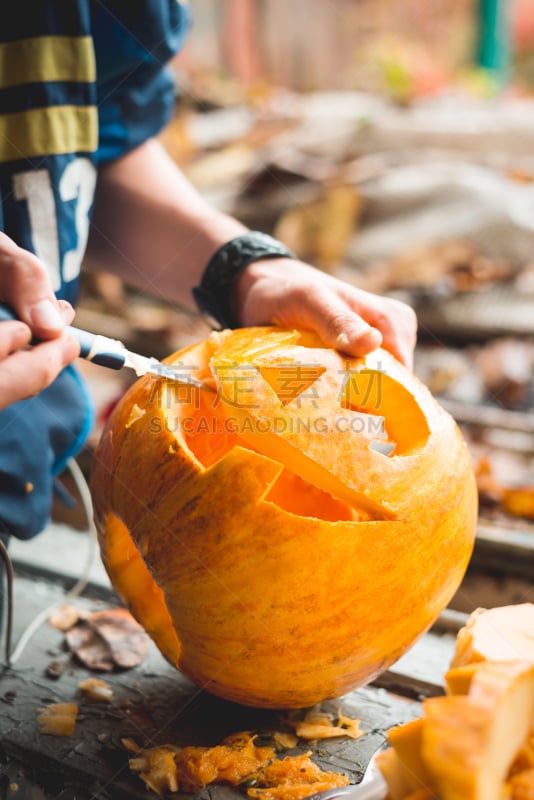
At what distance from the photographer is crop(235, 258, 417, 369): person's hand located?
3.65 ft

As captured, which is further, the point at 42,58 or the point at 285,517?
Result: the point at 42,58

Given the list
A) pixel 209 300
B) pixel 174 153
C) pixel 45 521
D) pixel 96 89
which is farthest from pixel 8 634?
pixel 174 153

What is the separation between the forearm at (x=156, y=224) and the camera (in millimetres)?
1494

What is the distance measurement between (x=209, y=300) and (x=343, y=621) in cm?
69

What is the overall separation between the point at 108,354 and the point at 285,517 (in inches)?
12.0

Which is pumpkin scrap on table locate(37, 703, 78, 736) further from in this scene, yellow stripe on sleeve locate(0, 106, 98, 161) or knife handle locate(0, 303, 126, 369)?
yellow stripe on sleeve locate(0, 106, 98, 161)

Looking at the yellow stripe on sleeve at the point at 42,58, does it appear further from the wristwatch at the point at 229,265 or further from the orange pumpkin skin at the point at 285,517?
the orange pumpkin skin at the point at 285,517

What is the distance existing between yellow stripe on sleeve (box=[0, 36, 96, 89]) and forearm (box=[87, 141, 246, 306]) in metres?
0.28

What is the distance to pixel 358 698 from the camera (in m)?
1.23

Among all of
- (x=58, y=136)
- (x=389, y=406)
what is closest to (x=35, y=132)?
(x=58, y=136)

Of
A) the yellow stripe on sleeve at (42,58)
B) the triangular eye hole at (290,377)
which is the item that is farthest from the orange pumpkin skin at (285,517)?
the yellow stripe on sleeve at (42,58)

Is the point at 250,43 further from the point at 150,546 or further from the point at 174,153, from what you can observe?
the point at 150,546

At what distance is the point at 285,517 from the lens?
0.97m

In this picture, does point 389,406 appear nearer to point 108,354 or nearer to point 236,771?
point 108,354
